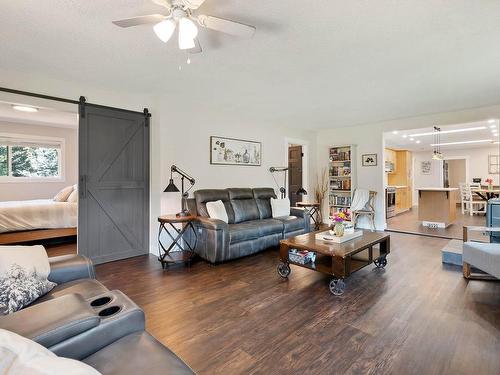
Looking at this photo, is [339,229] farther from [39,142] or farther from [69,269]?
[39,142]

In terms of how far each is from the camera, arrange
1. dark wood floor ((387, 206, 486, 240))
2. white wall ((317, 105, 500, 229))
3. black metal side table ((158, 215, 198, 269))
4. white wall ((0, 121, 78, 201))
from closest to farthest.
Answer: black metal side table ((158, 215, 198, 269)) → white wall ((317, 105, 500, 229)) → dark wood floor ((387, 206, 486, 240)) → white wall ((0, 121, 78, 201))

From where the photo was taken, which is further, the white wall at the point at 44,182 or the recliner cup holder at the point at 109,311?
the white wall at the point at 44,182

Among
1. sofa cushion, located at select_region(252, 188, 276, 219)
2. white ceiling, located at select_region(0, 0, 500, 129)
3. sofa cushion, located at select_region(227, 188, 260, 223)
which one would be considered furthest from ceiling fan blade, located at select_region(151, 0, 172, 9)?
sofa cushion, located at select_region(252, 188, 276, 219)

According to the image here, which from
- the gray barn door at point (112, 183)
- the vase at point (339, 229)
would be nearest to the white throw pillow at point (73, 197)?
the gray barn door at point (112, 183)

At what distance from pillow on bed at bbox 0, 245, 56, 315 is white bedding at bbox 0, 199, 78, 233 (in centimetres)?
344

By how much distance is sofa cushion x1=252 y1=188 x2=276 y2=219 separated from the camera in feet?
16.2

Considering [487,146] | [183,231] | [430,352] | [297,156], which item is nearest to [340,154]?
[297,156]

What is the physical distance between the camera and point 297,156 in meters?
7.12

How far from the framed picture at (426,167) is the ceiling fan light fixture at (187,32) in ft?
Answer: 39.6

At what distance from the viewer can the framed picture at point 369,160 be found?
19.9 feet

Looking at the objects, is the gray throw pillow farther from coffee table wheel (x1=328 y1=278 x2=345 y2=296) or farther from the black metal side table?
coffee table wheel (x1=328 y1=278 x2=345 y2=296)

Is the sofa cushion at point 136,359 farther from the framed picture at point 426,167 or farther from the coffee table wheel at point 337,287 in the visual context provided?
the framed picture at point 426,167

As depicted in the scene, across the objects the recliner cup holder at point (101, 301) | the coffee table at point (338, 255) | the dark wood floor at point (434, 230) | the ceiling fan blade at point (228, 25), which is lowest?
the dark wood floor at point (434, 230)

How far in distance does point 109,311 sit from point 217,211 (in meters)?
2.80
